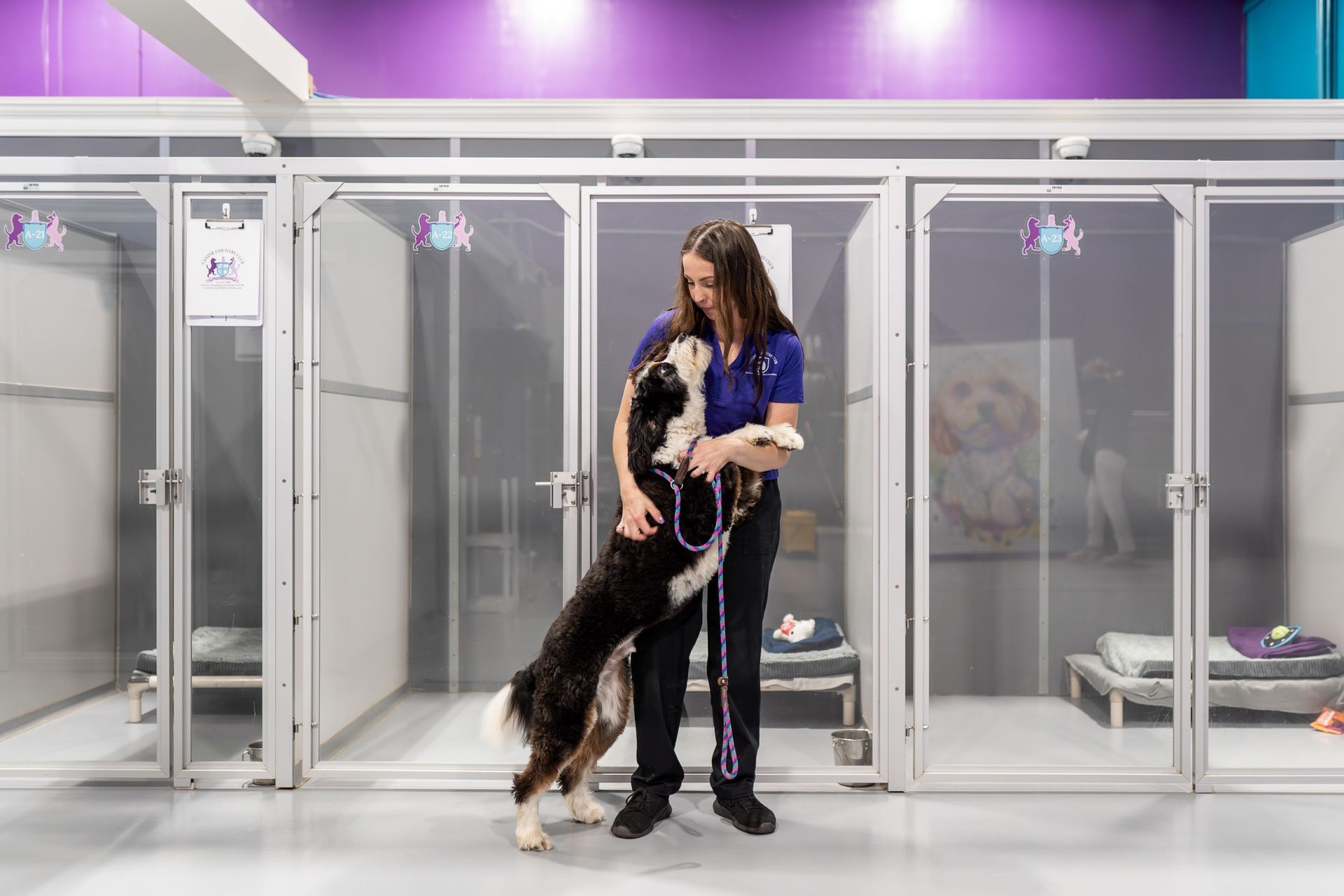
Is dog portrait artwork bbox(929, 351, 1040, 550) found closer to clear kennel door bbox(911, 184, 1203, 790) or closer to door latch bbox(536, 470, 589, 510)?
clear kennel door bbox(911, 184, 1203, 790)

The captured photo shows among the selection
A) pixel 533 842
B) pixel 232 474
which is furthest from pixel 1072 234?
pixel 232 474

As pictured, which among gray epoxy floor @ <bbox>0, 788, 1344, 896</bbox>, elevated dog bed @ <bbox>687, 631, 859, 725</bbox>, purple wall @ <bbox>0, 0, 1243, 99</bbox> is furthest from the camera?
purple wall @ <bbox>0, 0, 1243, 99</bbox>

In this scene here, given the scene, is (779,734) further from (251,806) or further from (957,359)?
(251,806)

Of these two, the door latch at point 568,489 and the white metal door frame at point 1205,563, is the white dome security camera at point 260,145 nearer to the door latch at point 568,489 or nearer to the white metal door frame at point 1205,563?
the door latch at point 568,489

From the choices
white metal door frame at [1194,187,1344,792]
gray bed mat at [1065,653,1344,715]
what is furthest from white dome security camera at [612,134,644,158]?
gray bed mat at [1065,653,1344,715]

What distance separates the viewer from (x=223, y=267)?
2371 millimetres

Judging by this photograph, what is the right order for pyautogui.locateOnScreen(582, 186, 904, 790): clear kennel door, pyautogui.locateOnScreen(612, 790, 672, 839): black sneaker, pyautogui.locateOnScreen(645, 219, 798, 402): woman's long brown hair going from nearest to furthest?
pyautogui.locateOnScreen(645, 219, 798, 402): woman's long brown hair
pyautogui.locateOnScreen(612, 790, 672, 839): black sneaker
pyautogui.locateOnScreen(582, 186, 904, 790): clear kennel door

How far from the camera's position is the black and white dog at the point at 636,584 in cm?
189

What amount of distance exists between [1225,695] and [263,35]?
3514 millimetres

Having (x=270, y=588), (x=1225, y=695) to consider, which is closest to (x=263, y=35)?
(x=270, y=588)

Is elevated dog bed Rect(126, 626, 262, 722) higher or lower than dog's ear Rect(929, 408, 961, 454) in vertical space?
lower

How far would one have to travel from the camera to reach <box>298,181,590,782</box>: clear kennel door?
2.39 m

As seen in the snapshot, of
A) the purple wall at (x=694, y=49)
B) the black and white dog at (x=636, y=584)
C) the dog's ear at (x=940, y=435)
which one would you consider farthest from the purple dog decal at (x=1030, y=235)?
the purple wall at (x=694, y=49)

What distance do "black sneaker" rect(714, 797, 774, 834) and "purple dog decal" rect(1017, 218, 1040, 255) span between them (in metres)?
1.79
